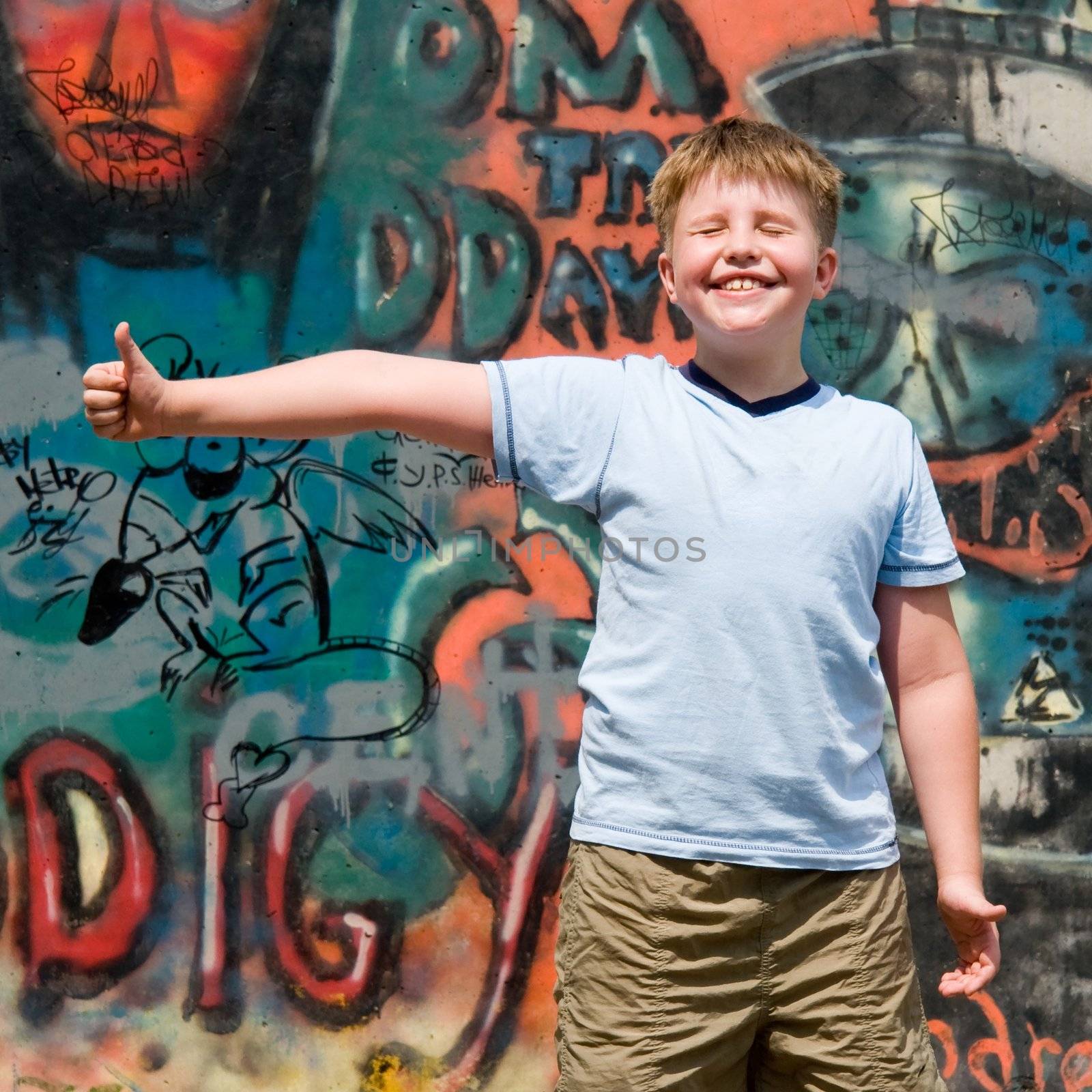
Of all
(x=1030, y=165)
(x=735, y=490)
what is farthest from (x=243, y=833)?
(x=1030, y=165)

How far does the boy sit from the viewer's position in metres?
1.78

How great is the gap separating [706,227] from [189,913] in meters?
1.97

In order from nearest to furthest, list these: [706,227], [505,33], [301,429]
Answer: [301,429] < [706,227] < [505,33]

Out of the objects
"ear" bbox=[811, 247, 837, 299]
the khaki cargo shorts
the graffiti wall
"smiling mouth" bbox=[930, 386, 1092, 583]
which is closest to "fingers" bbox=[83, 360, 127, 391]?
the khaki cargo shorts

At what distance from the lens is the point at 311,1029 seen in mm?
3018

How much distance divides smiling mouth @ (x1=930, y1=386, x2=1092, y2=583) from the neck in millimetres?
1242

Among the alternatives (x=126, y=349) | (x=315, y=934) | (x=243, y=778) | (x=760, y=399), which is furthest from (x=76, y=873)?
(x=760, y=399)

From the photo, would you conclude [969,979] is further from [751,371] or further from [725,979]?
[751,371]

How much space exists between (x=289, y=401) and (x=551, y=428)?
36 cm

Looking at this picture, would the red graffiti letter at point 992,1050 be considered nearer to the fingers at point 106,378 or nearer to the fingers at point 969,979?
the fingers at point 969,979

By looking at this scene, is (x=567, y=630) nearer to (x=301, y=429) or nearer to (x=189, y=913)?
(x=189, y=913)

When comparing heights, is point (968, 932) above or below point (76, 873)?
above

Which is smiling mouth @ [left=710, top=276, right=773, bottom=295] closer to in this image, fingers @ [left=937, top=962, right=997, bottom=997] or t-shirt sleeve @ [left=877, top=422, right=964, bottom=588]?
t-shirt sleeve @ [left=877, top=422, right=964, bottom=588]

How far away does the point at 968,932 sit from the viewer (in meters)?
1.93
